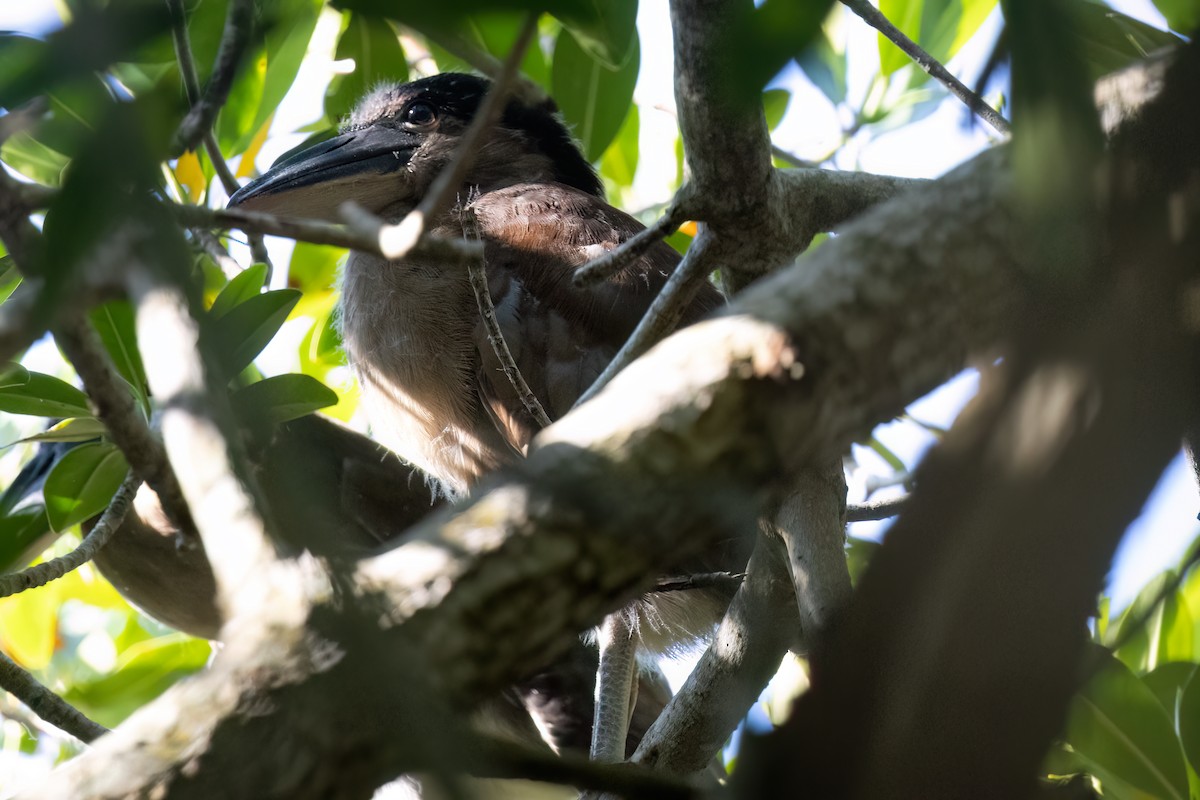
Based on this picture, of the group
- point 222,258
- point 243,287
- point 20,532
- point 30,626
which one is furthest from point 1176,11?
point 30,626

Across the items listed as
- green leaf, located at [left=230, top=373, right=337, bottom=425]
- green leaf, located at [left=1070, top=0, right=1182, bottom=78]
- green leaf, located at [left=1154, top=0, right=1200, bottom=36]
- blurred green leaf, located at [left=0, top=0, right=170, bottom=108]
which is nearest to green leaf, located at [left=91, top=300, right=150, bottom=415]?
green leaf, located at [left=230, top=373, right=337, bottom=425]

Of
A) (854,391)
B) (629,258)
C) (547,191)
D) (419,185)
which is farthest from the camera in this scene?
(419,185)

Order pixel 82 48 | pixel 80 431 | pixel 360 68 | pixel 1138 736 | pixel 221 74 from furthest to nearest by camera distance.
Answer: pixel 360 68 → pixel 80 431 → pixel 1138 736 → pixel 221 74 → pixel 82 48

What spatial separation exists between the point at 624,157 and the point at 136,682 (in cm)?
183

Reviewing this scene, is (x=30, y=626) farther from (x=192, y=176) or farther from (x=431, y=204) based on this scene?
(x=431, y=204)

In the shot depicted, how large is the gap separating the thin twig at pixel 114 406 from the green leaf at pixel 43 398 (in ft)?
2.74

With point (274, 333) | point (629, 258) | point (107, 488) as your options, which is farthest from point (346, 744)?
point (107, 488)

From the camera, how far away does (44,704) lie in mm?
1597

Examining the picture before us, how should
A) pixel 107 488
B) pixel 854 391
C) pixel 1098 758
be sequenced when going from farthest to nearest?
1. pixel 107 488
2. pixel 1098 758
3. pixel 854 391

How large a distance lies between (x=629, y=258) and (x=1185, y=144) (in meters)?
0.65

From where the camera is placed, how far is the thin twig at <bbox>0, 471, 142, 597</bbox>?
4.96 ft

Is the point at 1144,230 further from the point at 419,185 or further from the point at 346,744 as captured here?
the point at 419,185

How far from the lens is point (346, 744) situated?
629mm

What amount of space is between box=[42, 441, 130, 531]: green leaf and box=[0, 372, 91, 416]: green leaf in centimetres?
14
